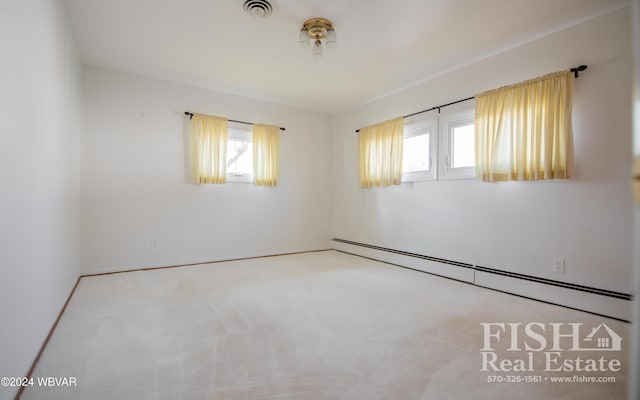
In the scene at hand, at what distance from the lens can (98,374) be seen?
161 centimetres

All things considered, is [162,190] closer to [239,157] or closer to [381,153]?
[239,157]

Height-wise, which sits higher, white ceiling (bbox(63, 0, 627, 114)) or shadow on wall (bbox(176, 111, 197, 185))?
white ceiling (bbox(63, 0, 627, 114))

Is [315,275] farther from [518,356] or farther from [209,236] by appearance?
[518,356]

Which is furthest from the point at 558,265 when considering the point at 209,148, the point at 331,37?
the point at 209,148

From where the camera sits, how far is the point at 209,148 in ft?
14.4

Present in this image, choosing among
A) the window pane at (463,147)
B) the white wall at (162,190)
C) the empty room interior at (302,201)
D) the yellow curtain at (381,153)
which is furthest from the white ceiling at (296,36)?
the window pane at (463,147)

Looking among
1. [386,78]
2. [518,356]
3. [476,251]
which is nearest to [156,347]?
[518,356]

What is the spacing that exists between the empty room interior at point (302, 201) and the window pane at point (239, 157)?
1.3 inches

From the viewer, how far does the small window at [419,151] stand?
3.98m

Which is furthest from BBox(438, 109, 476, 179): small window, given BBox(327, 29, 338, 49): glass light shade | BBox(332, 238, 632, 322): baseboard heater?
BBox(327, 29, 338, 49): glass light shade

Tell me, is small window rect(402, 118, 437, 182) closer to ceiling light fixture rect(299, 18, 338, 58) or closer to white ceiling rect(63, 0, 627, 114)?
white ceiling rect(63, 0, 627, 114)

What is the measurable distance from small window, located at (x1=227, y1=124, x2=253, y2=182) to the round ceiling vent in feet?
7.40

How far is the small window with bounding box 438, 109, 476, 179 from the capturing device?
11.7ft

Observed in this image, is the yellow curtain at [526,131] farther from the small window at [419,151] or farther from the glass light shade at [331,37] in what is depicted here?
the glass light shade at [331,37]
